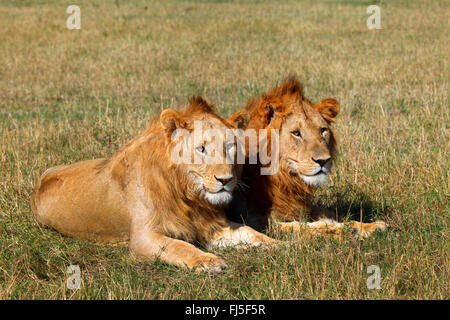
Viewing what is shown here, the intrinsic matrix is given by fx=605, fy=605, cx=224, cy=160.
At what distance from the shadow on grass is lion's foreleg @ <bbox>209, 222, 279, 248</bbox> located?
1.03 m

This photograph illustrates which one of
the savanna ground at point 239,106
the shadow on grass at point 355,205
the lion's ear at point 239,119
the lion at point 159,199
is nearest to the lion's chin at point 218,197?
the lion at point 159,199

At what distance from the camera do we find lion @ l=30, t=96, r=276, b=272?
172 inches

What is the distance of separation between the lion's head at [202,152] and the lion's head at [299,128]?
0.54 metres

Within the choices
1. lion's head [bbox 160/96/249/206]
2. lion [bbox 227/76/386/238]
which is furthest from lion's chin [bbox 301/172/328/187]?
lion's head [bbox 160/96/249/206]

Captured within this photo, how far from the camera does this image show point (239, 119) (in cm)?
471

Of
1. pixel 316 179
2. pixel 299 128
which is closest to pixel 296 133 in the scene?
pixel 299 128

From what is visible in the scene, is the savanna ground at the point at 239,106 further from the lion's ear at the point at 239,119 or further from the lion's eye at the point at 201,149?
the lion's ear at the point at 239,119

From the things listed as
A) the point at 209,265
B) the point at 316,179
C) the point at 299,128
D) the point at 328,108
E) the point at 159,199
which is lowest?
the point at 209,265

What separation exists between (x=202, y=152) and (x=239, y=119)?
0.53 m

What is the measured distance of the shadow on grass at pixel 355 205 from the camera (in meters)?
5.66

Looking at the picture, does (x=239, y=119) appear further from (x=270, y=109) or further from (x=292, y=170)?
(x=292, y=170)

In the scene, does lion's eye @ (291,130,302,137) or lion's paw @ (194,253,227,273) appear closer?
lion's paw @ (194,253,227,273)

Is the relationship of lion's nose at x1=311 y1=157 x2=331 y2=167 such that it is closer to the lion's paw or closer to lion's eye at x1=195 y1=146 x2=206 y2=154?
lion's eye at x1=195 y1=146 x2=206 y2=154

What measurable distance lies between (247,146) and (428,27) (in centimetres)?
1415
